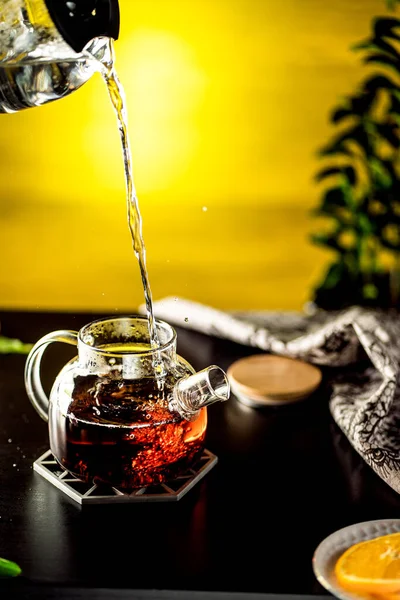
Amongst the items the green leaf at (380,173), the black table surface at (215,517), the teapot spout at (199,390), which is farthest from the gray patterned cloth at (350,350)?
the green leaf at (380,173)

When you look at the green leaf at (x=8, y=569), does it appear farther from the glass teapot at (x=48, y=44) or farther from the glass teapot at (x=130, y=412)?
the glass teapot at (x=48, y=44)

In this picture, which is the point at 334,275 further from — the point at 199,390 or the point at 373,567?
the point at 373,567

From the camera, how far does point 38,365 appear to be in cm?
130

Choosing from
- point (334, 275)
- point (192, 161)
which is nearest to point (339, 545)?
point (334, 275)

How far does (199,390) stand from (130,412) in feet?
0.33

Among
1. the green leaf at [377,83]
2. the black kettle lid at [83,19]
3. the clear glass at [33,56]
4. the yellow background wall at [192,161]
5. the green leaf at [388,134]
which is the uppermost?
the black kettle lid at [83,19]

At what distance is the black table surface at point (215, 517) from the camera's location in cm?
104

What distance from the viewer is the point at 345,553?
1.07 meters

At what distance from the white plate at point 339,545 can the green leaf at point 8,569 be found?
1.19ft

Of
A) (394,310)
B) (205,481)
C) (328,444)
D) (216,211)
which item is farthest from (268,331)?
(216,211)

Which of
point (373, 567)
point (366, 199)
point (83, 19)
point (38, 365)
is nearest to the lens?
point (373, 567)

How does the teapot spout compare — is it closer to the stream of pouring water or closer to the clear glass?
the stream of pouring water

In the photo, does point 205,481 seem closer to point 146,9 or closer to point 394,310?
point 394,310

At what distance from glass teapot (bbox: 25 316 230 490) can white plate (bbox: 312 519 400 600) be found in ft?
0.77
